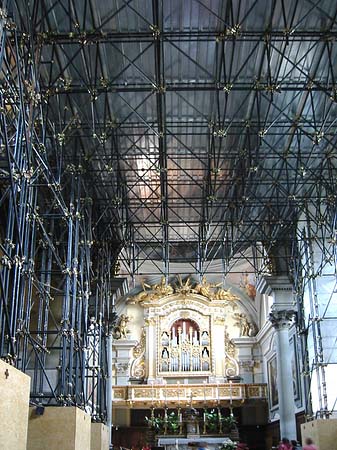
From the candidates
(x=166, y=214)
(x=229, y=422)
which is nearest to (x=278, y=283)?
(x=166, y=214)

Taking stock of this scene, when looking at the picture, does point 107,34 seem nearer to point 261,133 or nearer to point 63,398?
point 261,133

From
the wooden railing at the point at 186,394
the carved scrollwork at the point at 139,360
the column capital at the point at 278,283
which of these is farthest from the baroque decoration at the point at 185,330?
the column capital at the point at 278,283

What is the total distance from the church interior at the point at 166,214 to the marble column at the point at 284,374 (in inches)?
2.4

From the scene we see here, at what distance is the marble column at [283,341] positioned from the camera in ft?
74.8

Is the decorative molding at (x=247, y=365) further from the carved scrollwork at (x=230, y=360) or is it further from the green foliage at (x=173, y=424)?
the green foliage at (x=173, y=424)

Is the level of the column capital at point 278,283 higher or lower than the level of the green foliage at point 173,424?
higher

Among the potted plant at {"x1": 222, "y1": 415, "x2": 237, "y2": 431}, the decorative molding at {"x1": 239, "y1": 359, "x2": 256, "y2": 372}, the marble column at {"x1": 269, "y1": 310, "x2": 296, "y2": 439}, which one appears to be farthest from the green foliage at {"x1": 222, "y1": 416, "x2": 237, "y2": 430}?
the decorative molding at {"x1": 239, "y1": 359, "x2": 256, "y2": 372}

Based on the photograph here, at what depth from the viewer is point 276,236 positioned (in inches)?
930

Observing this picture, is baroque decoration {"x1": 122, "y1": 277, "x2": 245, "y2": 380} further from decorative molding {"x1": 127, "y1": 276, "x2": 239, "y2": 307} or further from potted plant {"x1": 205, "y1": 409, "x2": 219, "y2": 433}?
potted plant {"x1": 205, "y1": 409, "x2": 219, "y2": 433}

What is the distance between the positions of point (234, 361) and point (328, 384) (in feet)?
34.8

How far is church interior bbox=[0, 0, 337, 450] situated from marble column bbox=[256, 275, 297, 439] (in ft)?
0.20

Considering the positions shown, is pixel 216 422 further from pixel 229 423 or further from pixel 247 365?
pixel 247 365

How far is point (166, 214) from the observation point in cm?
2083

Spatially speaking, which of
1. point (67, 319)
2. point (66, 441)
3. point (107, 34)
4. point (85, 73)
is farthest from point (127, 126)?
point (66, 441)
